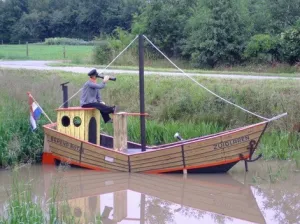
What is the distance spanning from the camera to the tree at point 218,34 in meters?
31.3

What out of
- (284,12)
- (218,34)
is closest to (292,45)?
(218,34)

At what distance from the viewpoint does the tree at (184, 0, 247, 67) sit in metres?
31.3

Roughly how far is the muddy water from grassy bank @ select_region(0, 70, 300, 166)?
917 millimetres

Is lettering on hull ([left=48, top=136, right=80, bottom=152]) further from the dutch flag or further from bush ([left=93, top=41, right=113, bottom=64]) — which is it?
bush ([left=93, top=41, right=113, bottom=64])

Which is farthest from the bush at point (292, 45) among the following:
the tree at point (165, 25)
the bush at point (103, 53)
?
the bush at point (103, 53)

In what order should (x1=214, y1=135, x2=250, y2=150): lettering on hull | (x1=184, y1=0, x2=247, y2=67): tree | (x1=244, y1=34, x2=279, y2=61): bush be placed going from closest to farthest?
(x1=214, y1=135, x2=250, y2=150): lettering on hull → (x1=244, y1=34, x2=279, y2=61): bush → (x1=184, y1=0, x2=247, y2=67): tree

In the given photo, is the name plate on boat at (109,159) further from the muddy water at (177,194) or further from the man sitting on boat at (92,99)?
the man sitting on boat at (92,99)

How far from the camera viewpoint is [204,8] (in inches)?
1265

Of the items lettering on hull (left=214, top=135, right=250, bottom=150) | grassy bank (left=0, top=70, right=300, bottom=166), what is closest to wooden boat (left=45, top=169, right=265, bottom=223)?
lettering on hull (left=214, top=135, right=250, bottom=150)

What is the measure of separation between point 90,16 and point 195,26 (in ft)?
140

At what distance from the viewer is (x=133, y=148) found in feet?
50.8

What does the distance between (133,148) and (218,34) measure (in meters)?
16.9

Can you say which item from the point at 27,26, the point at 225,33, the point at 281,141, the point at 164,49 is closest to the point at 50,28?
the point at 27,26

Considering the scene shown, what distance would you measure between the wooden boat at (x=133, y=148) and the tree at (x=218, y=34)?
1673 centimetres
